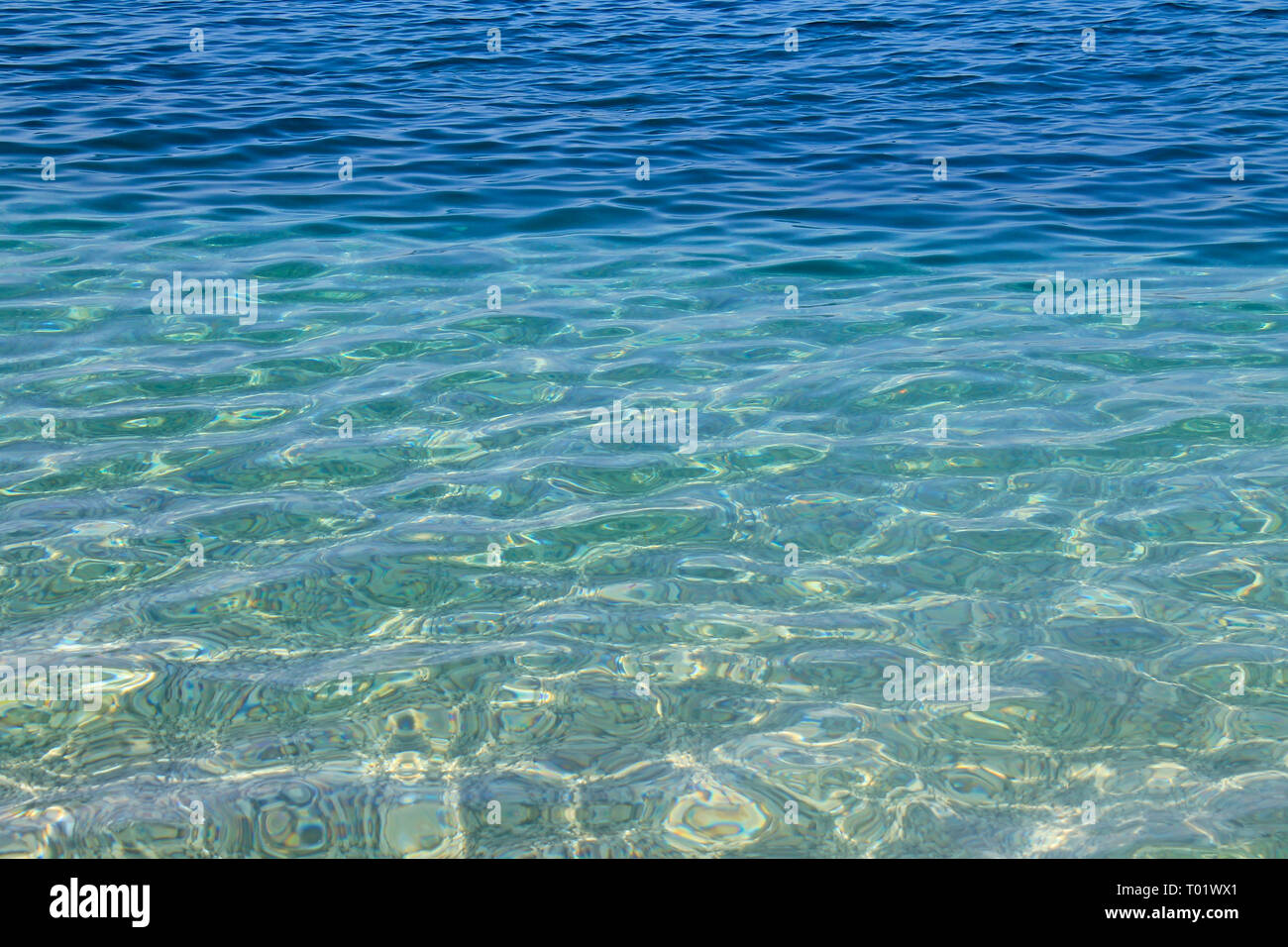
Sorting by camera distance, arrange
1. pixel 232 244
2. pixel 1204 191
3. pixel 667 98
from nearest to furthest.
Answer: pixel 232 244, pixel 1204 191, pixel 667 98

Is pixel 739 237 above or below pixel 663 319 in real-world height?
above

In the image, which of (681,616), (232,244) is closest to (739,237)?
(232,244)

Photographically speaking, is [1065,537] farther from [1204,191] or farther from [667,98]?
[667,98]

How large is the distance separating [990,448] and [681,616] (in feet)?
7.14

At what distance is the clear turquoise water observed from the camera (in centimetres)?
391

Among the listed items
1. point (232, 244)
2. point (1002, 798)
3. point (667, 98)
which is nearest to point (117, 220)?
point (232, 244)

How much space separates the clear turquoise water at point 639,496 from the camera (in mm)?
3914

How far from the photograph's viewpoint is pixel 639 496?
5.69 metres

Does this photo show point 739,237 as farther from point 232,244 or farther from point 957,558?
point 957,558

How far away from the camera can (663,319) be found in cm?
799
